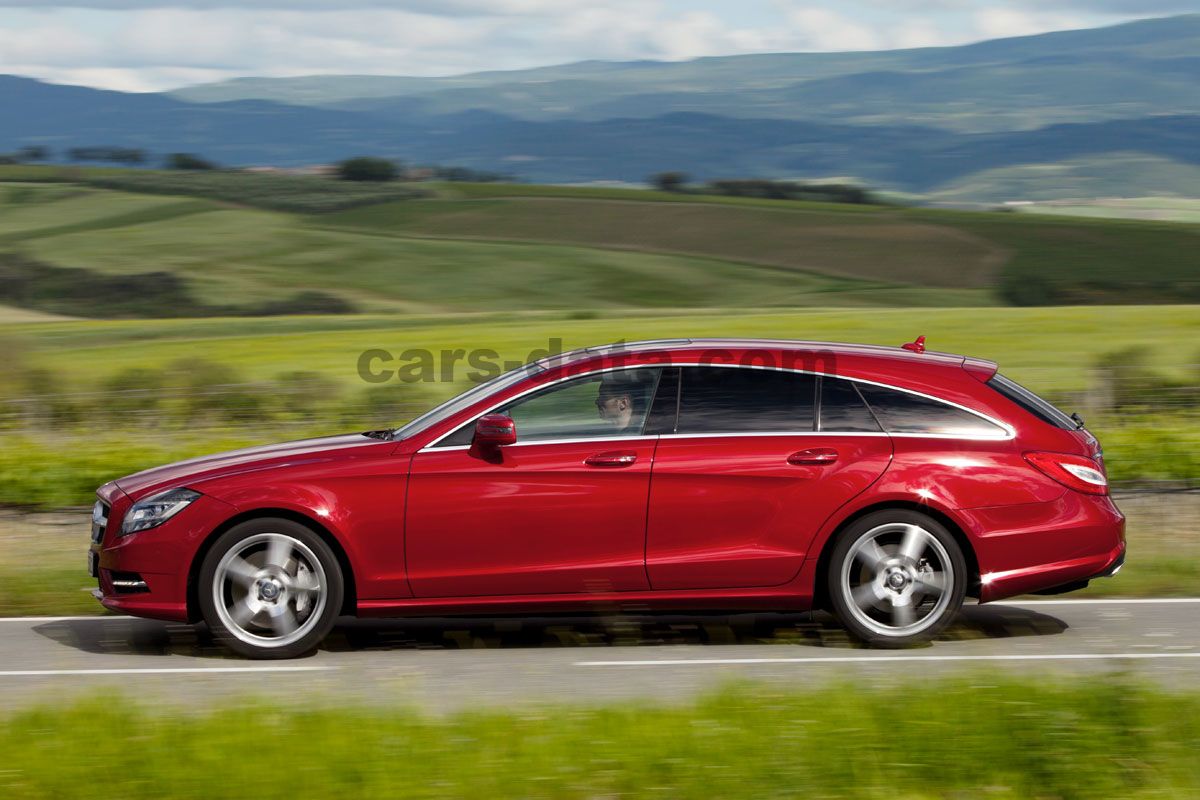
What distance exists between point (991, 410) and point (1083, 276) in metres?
48.0

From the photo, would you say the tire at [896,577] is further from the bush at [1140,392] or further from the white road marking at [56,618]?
the bush at [1140,392]

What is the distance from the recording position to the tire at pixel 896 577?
23.4ft

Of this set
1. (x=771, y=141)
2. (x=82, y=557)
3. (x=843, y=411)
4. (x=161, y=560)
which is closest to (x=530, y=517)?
(x=843, y=411)

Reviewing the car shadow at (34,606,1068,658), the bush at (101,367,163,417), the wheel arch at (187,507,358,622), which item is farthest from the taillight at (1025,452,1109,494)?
the bush at (101,367,163,417)

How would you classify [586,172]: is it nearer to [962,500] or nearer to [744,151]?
[744,151]

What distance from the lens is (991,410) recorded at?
7305 mm

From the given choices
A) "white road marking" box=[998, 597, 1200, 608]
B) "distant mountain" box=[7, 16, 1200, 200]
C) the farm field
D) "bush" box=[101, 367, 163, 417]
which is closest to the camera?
"white road marking" box=[998, 597, 1200, 608]

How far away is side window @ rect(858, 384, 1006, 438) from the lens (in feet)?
23.8

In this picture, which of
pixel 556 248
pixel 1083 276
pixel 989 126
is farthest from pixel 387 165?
pixel 989 126

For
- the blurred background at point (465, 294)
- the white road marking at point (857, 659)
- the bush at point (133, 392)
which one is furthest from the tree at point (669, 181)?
the white road marking at point (857, 659)

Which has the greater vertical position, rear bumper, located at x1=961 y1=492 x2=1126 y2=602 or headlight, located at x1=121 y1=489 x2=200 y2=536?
headlight, located at x1=121 y1=489 x2=200 y2=536

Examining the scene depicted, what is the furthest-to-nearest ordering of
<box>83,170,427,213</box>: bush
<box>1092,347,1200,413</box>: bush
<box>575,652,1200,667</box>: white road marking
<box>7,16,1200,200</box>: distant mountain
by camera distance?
<box>7,16,1200,200</box>: distant mountain
<box>83,170,427,213</box>: bush
<box>1092,347,1200,413</box>: bush
<box>575,652,1200,667</box>: white road marking

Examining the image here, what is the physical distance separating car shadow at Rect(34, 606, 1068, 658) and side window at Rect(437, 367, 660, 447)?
106 centimetres

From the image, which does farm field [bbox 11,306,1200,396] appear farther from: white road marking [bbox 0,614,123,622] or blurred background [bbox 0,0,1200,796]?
white road marking [bbox 0,614,123,622]
